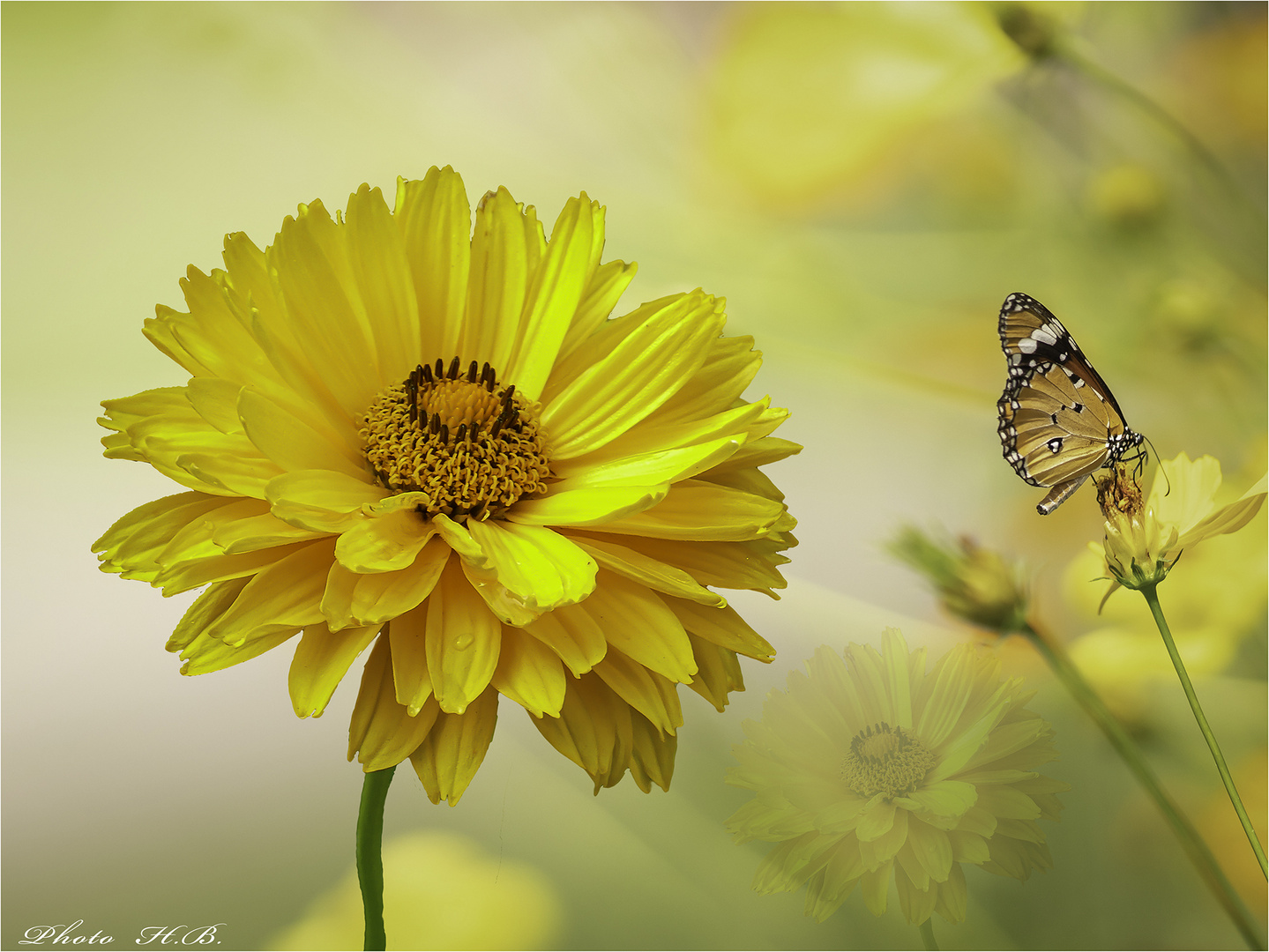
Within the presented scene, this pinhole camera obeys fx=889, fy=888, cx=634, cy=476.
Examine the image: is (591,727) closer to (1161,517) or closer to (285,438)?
(285,438)

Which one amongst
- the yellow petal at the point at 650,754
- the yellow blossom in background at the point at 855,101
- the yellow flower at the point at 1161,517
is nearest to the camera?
the yellow petal at the point at 650,754

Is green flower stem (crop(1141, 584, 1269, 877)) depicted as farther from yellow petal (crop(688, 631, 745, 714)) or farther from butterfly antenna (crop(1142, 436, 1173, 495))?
yellow petal (crop(688, 631, 745, 714))

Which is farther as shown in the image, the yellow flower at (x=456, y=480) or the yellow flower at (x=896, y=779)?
the yellow flower at (x=896, y=779)

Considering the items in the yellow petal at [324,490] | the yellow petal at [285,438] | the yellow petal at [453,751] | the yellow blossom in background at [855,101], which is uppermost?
the yellow blossom in background at [855,101]

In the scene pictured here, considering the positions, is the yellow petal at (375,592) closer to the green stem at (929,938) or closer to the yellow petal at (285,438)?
the yellow petal at (285,438)

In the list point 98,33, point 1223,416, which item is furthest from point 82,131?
point 1223,416

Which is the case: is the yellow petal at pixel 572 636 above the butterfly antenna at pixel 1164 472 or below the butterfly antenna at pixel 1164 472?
below

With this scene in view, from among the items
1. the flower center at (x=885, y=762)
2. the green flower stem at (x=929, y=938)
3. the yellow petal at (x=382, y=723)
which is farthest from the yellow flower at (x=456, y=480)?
the green flower stem at (x=929, y=938)

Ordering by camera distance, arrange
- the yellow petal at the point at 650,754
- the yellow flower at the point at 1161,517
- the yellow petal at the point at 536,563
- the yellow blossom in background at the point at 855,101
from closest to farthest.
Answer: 1. the yellow petal at the point at 536,563
2. the yellow petal at the point at 650,754
3. the yellow flower at the point at 1161,517
4. the yellow blossom in background at the point at 855,101
